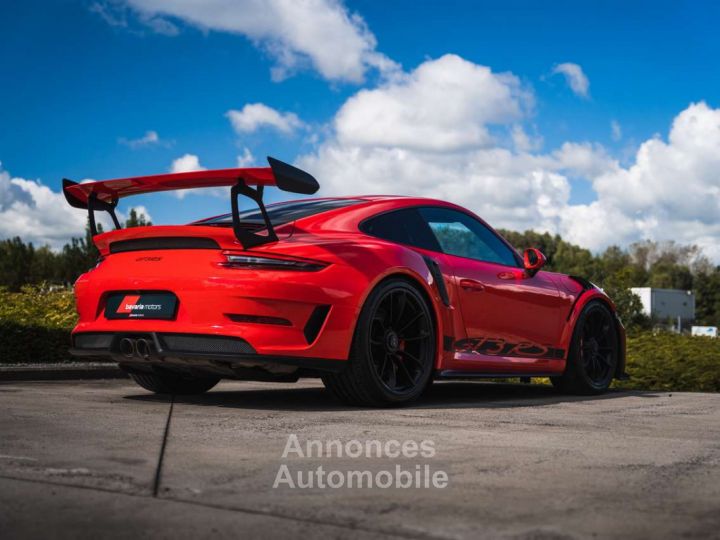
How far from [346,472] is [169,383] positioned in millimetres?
3584

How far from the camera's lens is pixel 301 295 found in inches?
197

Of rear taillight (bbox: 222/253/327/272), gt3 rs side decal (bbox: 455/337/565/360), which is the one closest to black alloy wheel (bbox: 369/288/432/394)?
gt3 rs side decal (bbox: 455/337/565/360)

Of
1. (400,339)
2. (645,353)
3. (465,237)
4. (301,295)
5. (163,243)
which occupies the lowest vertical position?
(645,353)

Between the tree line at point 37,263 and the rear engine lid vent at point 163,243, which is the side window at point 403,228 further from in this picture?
the tree line at point 37,263

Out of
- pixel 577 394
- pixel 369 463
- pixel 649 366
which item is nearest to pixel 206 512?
pixel 369 463

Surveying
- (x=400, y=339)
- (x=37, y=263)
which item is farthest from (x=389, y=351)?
(x=37, y=263)

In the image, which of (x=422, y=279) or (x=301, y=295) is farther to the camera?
(x=422, y=279)

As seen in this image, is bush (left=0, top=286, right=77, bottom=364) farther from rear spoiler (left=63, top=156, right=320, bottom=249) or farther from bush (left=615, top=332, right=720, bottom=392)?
bush (left=615, top=332, right=720, bottom=392)

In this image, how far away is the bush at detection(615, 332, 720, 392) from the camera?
9203 millimetres

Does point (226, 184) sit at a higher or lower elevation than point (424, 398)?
higher

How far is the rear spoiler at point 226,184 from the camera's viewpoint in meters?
5.00

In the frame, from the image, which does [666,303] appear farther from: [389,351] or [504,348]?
[389,351]

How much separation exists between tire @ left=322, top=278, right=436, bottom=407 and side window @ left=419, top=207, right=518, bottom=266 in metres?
0.75

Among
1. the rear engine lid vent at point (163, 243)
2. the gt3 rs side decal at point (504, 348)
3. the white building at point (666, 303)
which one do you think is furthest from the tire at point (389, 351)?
the white building at point (666, 303)
